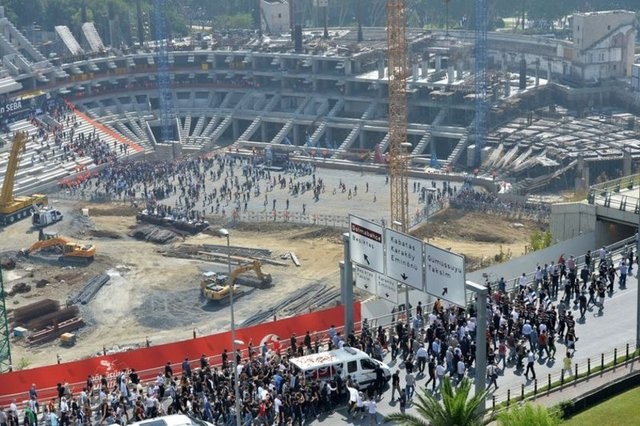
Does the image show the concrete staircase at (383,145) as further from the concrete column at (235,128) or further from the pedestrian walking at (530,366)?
the pedestrian walking at (530,366)

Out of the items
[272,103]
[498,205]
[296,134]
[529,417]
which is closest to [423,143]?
[296,134]

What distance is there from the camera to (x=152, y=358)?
121ft

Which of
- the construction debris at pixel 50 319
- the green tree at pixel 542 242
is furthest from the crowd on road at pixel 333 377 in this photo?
the construction debris at pixel 50 319

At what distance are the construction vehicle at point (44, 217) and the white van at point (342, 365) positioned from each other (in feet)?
159

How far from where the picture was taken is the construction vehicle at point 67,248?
228ft

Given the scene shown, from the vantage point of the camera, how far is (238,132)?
115 m

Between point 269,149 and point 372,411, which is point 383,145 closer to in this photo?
point 269,149

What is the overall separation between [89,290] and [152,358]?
28.4 meters

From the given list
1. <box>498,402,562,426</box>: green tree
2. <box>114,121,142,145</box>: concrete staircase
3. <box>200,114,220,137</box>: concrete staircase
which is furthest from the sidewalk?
<box>200,114,220,137</box>: concrete staircase

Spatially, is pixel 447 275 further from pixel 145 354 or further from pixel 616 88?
pixel 616 88

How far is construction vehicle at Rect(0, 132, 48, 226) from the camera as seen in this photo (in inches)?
3150

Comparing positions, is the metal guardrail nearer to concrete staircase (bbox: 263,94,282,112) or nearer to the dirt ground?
the dirt ground

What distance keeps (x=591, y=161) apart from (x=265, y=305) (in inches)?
1487

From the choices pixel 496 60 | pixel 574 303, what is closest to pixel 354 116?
pixel 496 60
